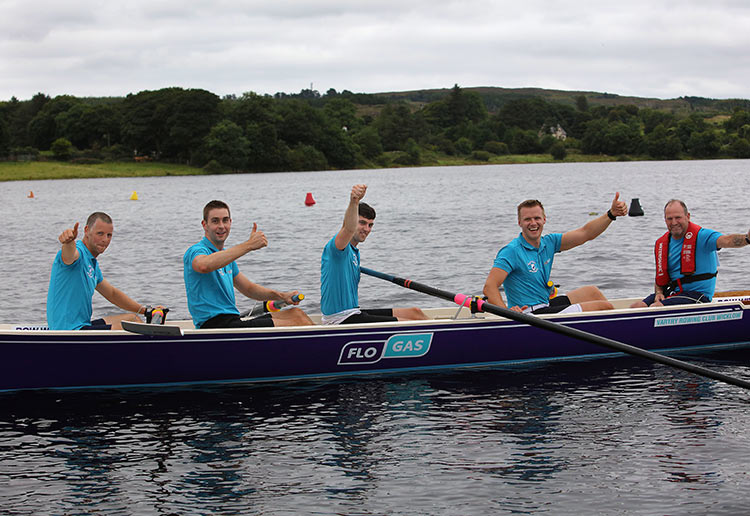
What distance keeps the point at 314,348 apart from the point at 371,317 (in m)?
0.74

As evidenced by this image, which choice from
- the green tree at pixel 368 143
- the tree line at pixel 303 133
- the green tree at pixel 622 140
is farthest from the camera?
the green tree at pixel 622 140

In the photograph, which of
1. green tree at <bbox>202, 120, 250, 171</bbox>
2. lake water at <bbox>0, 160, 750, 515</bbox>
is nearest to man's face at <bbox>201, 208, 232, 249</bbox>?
lake water at <bbox>0, 160, 750, 515</bbox>

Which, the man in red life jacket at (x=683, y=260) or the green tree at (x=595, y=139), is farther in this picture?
the green tree at (x=595, y=139)

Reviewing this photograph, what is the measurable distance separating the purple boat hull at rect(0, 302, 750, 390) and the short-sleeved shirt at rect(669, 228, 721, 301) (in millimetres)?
270

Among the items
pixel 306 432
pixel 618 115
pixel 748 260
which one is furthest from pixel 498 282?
pixel 618 115

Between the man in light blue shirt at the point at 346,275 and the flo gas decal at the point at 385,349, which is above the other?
the man in light blue shirt at the point at 346,275

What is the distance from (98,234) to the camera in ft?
26.9

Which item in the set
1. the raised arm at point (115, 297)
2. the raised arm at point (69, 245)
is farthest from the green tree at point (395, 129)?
the raised arm at point (69, 245)

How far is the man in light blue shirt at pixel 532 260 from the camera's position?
8914 mm

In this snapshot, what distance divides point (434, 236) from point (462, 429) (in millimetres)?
19805

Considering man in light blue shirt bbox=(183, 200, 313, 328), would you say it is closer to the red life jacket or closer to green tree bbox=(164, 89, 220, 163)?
the red life jacket

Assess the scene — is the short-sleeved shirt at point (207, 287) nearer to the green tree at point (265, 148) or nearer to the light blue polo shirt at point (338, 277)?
the light blue polo shirt at point (338, 277)

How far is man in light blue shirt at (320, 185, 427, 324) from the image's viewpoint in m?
8.39

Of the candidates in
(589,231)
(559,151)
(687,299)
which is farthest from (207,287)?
(559,151)
